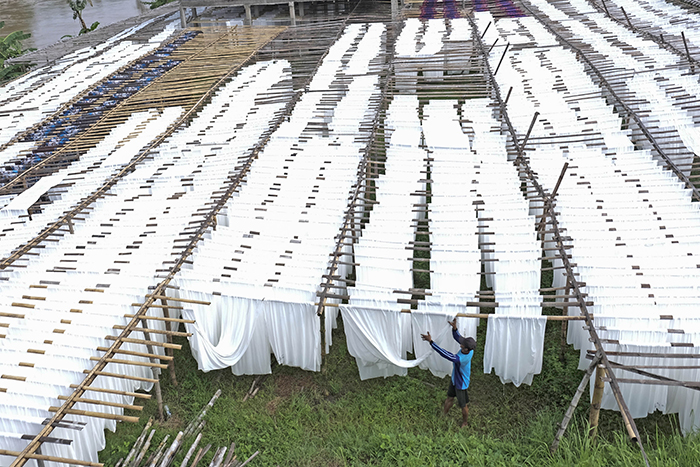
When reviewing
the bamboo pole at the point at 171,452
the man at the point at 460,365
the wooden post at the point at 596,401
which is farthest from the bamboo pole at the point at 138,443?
the wooden post at the point at 596,401

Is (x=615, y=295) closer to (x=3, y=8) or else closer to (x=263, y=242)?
(x=263, y=242)

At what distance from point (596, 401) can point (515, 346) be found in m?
1.39

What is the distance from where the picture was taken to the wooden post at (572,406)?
773 cm

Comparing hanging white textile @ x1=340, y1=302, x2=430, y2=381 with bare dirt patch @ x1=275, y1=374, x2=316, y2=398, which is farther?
bare dirt patch @ x1=275, y1=374, x2=316, y2=398

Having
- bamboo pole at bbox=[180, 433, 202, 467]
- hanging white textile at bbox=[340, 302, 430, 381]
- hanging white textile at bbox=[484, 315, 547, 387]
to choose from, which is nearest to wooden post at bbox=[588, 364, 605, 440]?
hanging white textile at bbox=[484, 315, 547, 387]

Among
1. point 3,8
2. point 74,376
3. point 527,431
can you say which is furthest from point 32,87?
point 3,8

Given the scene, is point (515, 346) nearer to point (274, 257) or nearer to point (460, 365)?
point (460, 365)

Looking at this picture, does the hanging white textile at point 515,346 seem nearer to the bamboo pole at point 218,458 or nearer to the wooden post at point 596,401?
the wooden post at point 596,401

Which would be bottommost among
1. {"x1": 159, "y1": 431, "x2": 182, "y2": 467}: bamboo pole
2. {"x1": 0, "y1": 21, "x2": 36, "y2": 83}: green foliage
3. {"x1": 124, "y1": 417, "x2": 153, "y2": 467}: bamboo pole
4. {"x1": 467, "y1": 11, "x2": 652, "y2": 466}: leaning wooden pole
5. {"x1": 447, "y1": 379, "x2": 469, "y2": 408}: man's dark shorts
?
{"x1": 124, "y1": 417, "x2": 153, "y2": 467}: bamboo pole

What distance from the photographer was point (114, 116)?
18.2 meters

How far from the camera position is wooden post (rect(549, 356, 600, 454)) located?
7727 millimetres

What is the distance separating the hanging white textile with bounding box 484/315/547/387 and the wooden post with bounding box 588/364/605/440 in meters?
1.03

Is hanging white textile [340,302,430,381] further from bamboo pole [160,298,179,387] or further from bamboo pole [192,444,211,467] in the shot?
bamboo pole [160,298,179,387]

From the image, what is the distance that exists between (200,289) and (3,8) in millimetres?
62313
